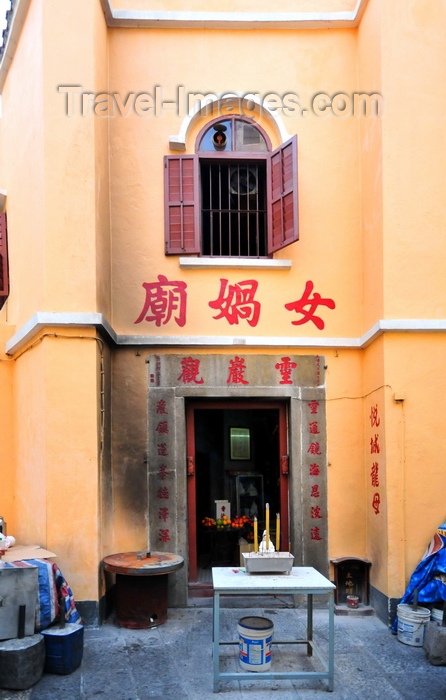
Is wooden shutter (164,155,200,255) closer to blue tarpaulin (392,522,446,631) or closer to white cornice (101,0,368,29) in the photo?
white cornice (101,0,368,29)

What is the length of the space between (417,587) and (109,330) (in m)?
4.03

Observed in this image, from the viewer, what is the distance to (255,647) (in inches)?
222

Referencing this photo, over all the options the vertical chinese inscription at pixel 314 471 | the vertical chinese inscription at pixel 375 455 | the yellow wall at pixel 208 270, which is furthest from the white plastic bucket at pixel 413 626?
the vertical chinese inscription at pixel 314 471

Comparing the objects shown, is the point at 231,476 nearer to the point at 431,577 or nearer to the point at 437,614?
the point at 431,577

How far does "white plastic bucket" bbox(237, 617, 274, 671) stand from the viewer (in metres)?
5.65

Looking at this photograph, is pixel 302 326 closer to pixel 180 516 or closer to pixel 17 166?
pixel 180 516

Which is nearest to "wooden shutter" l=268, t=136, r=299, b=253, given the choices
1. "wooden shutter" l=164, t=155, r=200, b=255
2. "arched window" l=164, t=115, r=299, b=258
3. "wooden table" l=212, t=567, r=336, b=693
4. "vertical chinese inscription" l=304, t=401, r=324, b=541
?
"arched window" l=164, t=115, r=299, b=258

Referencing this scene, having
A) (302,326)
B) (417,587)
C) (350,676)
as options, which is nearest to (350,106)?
(302,326)

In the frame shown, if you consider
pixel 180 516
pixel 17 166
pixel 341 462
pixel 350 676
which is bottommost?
pixel 350 676

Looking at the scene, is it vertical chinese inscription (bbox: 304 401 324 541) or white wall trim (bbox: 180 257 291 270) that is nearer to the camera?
vertical chinese inscription (bbox: 304 401 324 541)

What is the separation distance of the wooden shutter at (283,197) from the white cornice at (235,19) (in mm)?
1495

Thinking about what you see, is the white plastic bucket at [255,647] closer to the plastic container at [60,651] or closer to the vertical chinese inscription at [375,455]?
the plastic container at [60,651]

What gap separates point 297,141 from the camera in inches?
316

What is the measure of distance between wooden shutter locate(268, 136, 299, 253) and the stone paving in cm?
414
